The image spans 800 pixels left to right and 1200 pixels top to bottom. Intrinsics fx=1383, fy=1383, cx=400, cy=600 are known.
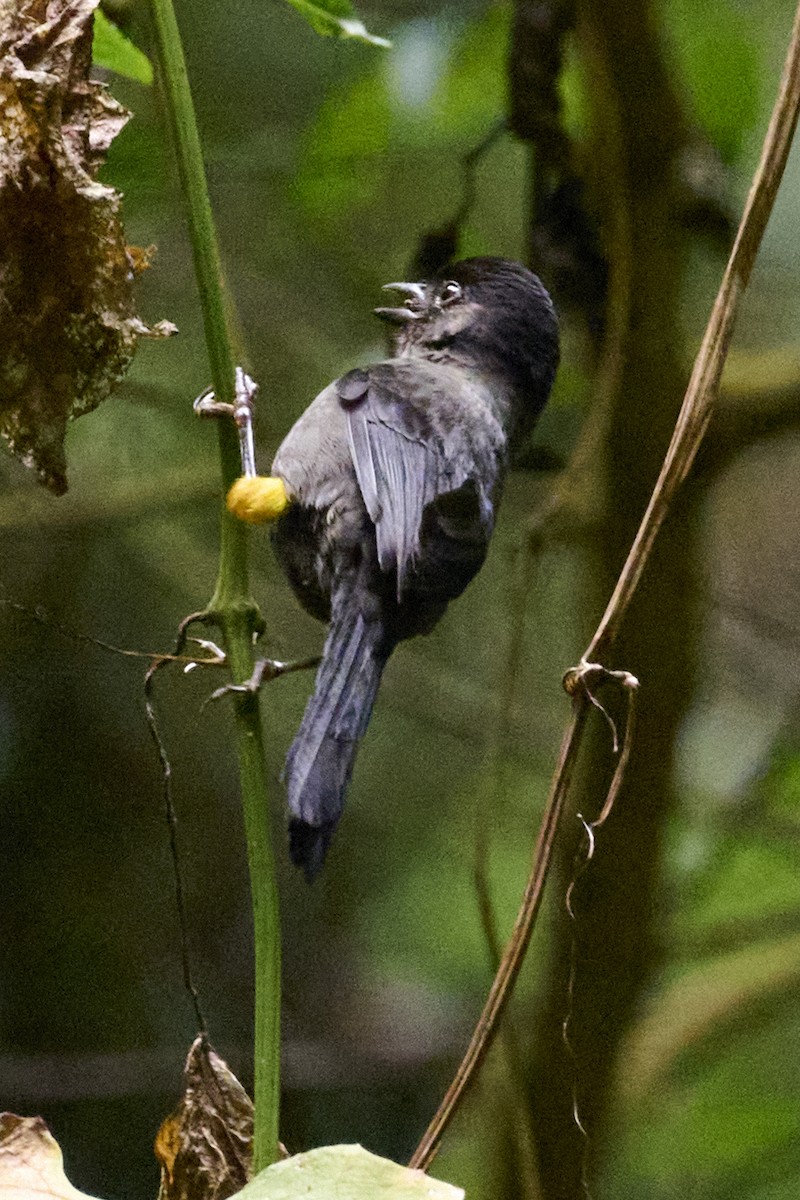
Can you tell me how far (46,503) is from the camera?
265 centimetres

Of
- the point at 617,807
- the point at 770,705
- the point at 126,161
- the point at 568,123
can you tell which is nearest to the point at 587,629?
the point at 617,807

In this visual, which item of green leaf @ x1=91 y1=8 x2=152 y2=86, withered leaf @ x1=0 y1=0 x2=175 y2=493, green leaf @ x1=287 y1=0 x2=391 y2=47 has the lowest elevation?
withered leaf @ x1=0 y1=0 x2=175 y2=493

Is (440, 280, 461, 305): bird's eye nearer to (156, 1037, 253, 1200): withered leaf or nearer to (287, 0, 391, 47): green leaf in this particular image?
(287, 0, 391, 47): green leaf

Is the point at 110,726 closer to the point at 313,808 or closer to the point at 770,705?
the point at 770,705

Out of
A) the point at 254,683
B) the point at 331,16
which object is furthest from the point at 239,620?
the point at 331,16

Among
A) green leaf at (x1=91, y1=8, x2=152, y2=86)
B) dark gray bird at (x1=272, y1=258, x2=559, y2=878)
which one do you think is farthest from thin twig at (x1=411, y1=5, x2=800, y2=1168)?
green leaf at (x1=91, y1=8, x2=152, y2=86)

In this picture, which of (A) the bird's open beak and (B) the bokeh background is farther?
(B) the bokeh background

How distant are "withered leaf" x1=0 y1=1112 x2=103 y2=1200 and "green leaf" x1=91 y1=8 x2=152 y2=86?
41.0 inches

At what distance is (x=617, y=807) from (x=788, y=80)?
146cm

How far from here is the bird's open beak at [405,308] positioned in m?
1.97

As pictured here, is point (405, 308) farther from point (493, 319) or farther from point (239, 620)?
point (239, 620)

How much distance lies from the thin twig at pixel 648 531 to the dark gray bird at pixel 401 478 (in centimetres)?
23

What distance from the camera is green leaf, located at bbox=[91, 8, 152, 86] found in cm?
145

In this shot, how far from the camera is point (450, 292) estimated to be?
78.4 inches
